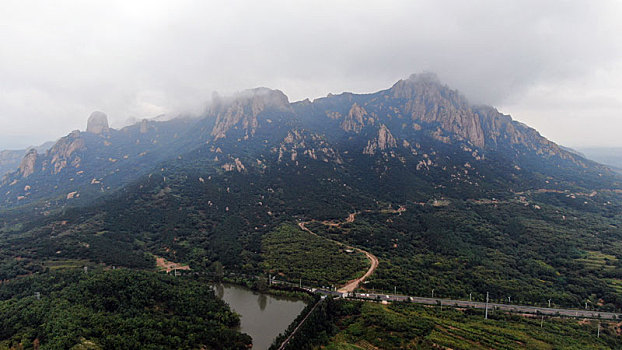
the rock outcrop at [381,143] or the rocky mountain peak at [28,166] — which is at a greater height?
the rock outcrop at [381,143]

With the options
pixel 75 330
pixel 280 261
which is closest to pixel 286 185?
pixel 280 261

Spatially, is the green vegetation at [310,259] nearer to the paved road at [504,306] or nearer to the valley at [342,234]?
the valley at [342,234]

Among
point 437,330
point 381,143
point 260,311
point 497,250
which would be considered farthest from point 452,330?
point 381,143

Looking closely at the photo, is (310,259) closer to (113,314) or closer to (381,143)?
(113,314)

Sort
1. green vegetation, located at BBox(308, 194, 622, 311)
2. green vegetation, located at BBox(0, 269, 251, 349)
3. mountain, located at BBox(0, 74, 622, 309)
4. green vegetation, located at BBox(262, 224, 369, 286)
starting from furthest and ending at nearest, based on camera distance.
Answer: mountain, located at BBox(0, 74, 622, 309), green vegetation, located at BBox(262, 224, 369, 286), green vegetation, located at BBox(308, 194, 622, 311), green vegetation, located at BBox(0, 269, 251, 349)

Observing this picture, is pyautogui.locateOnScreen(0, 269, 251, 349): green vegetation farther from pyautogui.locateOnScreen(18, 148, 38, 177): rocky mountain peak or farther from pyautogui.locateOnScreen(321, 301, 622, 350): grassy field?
pyautogui.locateOnScreen(18, 148, 38, 177): rocky mountain peak

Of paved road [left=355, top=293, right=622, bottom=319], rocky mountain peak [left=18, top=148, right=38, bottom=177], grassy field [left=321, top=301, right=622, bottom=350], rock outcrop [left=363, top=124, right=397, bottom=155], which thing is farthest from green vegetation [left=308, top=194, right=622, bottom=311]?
rocky mountain peak [left=18, top=148, right=38, bottom=177]

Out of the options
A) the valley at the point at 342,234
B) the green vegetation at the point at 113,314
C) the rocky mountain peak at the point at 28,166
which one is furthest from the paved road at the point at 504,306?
the rocky mountain peak at the point at 28,166

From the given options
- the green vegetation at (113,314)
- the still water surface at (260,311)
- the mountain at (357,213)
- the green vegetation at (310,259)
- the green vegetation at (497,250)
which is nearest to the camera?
the green vegetation at (113,314)

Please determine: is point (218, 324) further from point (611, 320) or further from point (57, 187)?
point (57, 187)
